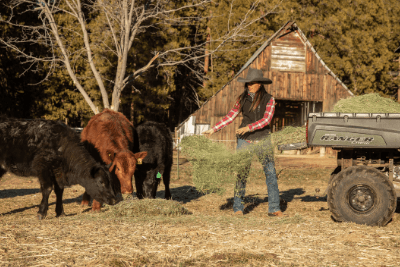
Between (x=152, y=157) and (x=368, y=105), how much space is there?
4.29 metres

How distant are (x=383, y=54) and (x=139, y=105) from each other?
57.3 ft

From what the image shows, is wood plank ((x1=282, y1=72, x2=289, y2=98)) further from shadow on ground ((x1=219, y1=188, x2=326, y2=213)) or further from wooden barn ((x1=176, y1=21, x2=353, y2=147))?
shadow on ground ((x1=219, y1=188, x2=326, y2=213))

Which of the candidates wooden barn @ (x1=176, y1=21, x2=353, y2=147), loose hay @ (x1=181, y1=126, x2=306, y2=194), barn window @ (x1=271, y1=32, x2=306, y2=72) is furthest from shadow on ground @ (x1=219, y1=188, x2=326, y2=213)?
barn window @ (x1=271, y1=32, x2=306, y2=72)

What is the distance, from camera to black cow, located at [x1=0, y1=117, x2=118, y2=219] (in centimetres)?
770

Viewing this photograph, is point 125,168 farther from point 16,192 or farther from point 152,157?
point 16,192

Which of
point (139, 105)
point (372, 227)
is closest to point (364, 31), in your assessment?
point (139, 105)

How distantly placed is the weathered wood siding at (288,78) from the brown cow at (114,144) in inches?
618

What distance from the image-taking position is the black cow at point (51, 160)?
770 cm

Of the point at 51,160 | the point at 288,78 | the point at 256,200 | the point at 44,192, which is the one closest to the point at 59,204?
the point at 44,192

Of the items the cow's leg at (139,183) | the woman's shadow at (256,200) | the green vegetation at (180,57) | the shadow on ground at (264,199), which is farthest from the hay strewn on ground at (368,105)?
the green vegetation at (180,57)

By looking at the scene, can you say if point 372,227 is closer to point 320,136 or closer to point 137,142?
point 320,136

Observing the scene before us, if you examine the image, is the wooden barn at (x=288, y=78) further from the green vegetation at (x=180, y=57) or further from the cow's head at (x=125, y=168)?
the cow's head at (x=125, y=168)

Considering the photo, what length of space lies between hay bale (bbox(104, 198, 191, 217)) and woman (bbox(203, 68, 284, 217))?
1.11 metres

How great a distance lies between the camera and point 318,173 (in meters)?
15.7
